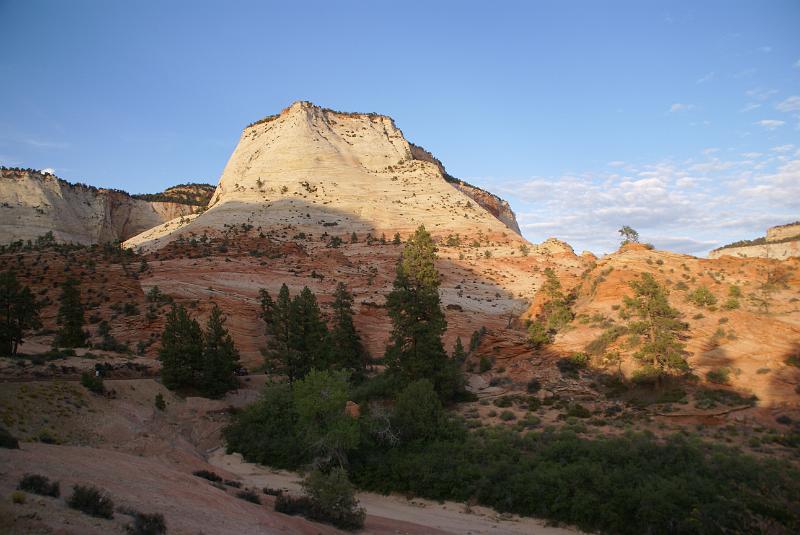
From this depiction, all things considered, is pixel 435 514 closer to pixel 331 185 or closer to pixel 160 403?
pixel 160 403

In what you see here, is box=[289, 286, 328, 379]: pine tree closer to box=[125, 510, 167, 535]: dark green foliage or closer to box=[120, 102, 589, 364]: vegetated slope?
box=[120, 102, 589, 364]: vegetated slope

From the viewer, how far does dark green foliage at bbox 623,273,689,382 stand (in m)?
22.2

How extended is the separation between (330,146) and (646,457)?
255 feet

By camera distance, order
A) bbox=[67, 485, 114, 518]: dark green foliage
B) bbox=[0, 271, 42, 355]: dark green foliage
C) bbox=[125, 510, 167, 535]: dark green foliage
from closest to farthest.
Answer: bbox=[125, 510, 167, 535]: dark green foliage < bbox=[67, 485, 114, 518]: dark green foliage < bbox=[0, 271, 42, 355]: dark green foliage

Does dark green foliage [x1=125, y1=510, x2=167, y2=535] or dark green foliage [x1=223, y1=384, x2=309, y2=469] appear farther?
dark green foliage [x1=223, y1=384, x2=309, y2=469]

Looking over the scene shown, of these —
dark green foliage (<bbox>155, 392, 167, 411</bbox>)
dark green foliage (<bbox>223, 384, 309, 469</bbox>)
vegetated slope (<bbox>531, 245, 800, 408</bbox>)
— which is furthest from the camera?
dark green foliage (<bbox>155, 392, 167, 411</bbox>)

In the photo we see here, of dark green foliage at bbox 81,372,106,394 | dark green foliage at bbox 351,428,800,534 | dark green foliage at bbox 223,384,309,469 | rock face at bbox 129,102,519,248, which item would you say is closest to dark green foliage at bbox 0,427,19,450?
dark green foliage at bbox 81,372,106,394

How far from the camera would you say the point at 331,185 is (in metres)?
76.9

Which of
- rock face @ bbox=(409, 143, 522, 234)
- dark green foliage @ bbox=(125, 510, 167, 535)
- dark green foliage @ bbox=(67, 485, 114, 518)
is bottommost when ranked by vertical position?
dark green foliage @ bbox=(125, 510, 167, 535)

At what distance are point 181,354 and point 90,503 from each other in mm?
21730

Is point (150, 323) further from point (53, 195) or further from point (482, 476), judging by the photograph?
point (53, 195)

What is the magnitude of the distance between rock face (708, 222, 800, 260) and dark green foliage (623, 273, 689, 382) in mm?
26684

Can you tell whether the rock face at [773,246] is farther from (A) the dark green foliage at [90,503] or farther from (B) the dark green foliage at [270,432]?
(A) the dark green foliage at [90,503]

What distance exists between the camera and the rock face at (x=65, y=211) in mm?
75250
